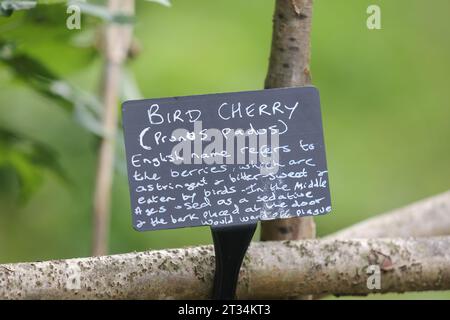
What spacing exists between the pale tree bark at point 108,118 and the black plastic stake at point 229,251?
0.67m

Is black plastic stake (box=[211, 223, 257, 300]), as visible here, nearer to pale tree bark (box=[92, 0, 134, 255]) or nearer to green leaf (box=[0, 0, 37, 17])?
green leaf (box=[0, 0, 37, 17])

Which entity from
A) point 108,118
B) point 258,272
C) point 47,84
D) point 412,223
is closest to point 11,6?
point 47,84

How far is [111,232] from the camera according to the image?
8.00ft

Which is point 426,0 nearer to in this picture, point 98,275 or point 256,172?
point 256,172

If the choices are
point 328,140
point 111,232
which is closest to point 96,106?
point 111,232

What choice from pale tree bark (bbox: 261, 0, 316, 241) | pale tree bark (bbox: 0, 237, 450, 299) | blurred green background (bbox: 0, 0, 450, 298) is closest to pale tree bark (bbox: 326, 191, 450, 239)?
pale tree bark (bbox: 0, 237, 450, 299)

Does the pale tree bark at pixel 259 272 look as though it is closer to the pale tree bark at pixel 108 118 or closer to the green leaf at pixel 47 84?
the green leaf at pixel 47 84

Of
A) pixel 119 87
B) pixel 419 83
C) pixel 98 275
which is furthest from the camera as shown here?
pixel 419 83

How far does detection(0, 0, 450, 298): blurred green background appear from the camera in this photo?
2383 millimetres

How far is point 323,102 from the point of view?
249 cm

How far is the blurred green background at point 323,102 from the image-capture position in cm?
238

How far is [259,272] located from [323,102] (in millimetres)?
Answer: 1367

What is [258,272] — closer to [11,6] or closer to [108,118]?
[11,6]

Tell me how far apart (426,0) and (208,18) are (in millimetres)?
735
